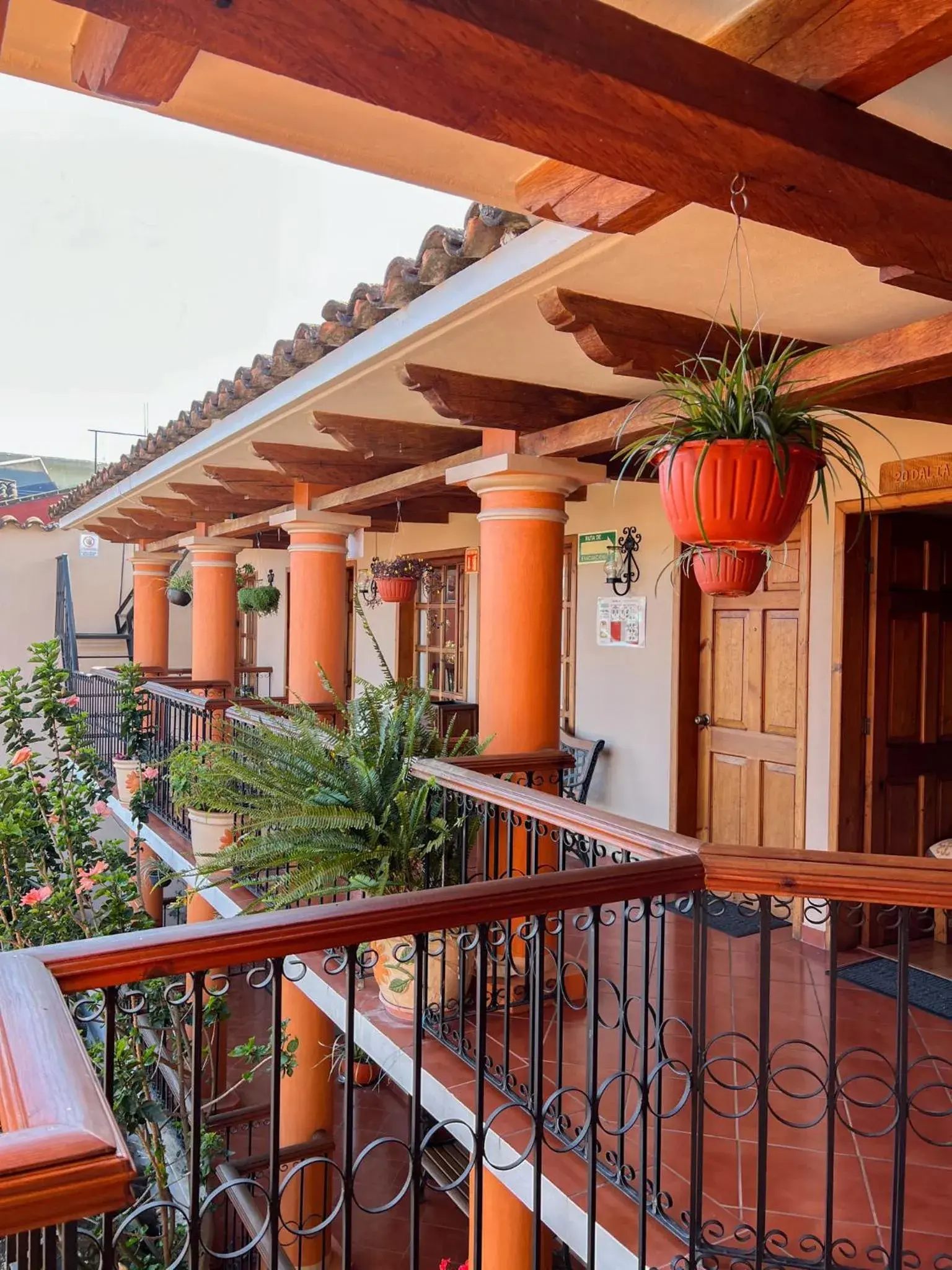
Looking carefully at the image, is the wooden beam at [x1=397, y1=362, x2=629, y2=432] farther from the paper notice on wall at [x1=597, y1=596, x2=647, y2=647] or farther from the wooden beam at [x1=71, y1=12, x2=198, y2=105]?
the paper notice on wall at [x1=597, y1=596, x2=647, y2=647]

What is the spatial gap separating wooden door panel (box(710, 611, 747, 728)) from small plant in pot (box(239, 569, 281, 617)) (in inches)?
208

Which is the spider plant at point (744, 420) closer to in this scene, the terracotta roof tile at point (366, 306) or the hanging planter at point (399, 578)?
the terracotta roof tile at point (366, 306)

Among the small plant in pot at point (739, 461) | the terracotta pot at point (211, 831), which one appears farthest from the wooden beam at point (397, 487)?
the small plant in pot at point (739, 461)

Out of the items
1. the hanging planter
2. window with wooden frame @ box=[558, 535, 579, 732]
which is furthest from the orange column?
the hanging planter

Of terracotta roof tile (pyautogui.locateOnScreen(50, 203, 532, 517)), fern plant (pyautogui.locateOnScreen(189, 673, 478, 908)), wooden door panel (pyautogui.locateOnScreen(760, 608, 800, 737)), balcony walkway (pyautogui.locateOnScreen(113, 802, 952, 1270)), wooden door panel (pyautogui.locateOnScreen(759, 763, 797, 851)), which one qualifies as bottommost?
balcony walkway (pyautogui.locateOnScreen(113, 802, 952, 1270))

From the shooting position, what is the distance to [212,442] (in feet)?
16.2

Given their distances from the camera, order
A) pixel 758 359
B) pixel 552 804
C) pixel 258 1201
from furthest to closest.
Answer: pixel 258 1201, pixel 758 359, pixel 552 804

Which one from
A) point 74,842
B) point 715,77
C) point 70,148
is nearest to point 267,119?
point 715,77

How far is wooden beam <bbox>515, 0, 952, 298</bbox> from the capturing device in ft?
4.20

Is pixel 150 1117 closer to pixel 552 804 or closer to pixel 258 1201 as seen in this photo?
pixel 552 804

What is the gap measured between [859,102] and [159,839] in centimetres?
587

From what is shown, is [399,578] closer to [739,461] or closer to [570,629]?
[570,629]

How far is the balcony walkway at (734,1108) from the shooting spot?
207 centimetres

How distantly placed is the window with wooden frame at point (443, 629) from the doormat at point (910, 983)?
4049mm
